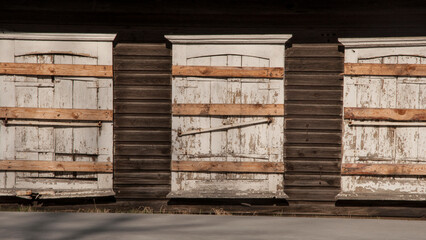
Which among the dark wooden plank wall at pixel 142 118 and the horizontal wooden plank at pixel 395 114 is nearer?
the horizontal wooden plank at pixel 395 114

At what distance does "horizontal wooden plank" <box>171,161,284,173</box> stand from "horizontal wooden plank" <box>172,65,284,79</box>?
1.13 m

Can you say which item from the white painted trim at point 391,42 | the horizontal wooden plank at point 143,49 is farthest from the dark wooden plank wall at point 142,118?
the white painted trim at point 391,42

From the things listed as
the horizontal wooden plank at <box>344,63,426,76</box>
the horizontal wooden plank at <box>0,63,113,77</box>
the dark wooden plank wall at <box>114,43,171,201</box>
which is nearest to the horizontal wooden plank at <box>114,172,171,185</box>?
the dark wooden plank wall at <box>114,43,171,201</box>

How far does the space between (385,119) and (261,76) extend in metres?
1.68

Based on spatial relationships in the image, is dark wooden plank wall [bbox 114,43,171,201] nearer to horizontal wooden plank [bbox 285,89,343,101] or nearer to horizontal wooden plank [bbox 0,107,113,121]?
horizontal wooden plank [bbox 0,107,113,121]

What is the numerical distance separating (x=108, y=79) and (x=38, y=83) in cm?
90

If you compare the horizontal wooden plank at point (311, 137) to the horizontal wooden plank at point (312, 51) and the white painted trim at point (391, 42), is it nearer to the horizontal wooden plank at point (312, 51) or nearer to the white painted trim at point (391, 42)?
the horizontal wooden plank at point (312, 51)

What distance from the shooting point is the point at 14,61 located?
24.3 feet

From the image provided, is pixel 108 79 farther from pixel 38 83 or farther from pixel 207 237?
pixel 207 237

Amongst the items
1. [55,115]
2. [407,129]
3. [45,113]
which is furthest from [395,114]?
[45,113]

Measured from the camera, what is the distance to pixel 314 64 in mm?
7488

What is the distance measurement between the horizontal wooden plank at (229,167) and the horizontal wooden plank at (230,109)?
64cm

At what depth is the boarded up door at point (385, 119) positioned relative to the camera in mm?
7344

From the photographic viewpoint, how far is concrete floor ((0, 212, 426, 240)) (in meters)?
4.72
